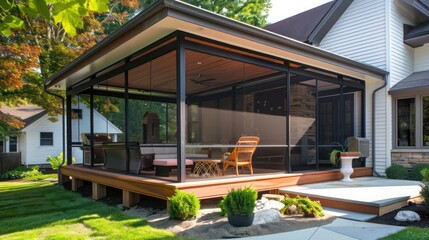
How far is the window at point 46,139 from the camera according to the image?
1752cm

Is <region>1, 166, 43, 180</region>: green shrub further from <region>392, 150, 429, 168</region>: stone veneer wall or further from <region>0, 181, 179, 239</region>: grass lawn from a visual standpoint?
<region>392, 150, 429, 168</region>: stone veneer wall

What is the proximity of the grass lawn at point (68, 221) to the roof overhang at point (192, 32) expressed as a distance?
291 cm

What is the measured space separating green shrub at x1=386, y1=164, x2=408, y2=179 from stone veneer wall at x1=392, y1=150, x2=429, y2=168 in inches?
12.2

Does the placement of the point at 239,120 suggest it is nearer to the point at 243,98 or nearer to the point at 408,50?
the point at 243,98

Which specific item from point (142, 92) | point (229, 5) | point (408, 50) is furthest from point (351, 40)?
point (229, 5)

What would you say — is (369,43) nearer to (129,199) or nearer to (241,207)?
(241,207)

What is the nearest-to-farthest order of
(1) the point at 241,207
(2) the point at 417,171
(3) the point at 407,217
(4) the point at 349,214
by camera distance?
(1) the point at 241,207, (3) the point at 407,217, (4) the point at 349,214, (2) the point at 417,171

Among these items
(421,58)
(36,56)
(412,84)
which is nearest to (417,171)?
(412,84)

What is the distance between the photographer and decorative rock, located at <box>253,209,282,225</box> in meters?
4.56

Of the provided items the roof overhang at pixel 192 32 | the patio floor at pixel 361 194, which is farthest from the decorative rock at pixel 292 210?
the roof overhang at pixel 192 32

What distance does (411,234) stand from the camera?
371 centimetres

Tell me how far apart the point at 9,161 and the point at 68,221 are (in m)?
12.5

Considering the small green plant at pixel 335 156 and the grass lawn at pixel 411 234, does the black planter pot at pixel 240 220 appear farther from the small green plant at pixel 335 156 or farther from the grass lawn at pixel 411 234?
the small green plant at pixel 335 156

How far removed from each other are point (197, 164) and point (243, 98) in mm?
4178
